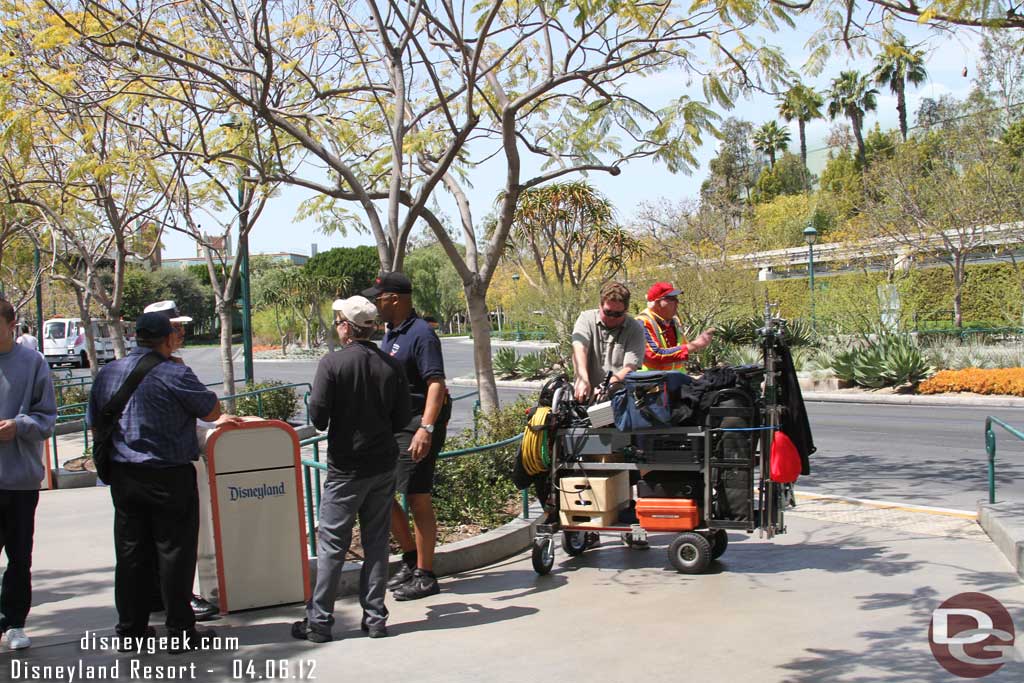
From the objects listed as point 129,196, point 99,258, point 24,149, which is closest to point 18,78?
point 24,149

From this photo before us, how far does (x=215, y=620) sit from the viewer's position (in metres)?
5.58

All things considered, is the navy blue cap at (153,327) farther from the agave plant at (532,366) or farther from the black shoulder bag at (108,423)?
the agave plant at (532,366)

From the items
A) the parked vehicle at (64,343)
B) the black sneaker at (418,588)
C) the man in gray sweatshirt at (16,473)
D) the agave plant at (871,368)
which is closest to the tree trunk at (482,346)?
the black sneaker at (418,588)

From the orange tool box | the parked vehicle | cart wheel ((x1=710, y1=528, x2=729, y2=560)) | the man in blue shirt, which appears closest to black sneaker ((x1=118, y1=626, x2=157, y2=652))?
the man in blue shirt

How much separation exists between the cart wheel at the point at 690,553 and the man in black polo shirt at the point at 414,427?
1.66 m

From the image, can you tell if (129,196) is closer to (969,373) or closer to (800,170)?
(969,373)

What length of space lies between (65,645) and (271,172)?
366 inches

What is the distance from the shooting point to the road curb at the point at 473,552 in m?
6.10

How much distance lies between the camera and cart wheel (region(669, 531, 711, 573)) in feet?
20.7

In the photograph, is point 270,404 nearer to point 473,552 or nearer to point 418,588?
point 473,552

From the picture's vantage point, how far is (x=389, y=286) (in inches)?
240

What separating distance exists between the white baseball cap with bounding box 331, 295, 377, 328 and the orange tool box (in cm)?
238

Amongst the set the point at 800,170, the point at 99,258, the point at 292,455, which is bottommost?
the point at 292,455

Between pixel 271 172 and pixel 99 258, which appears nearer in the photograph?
pixel 271 172
